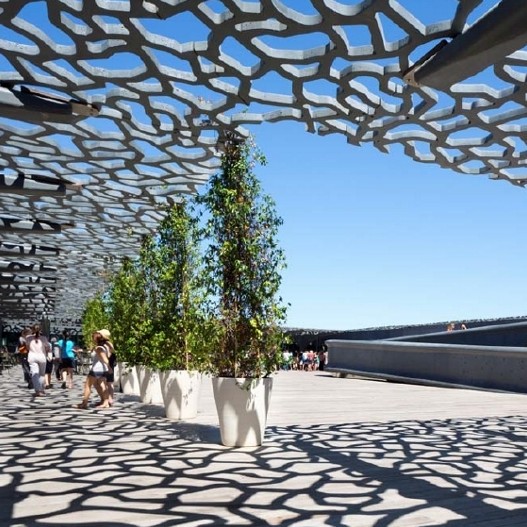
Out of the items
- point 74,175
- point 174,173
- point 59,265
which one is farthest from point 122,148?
point 59,265

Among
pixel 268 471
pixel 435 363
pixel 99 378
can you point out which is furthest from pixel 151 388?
pixel 435 363

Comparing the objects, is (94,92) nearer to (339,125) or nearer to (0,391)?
(339,125)

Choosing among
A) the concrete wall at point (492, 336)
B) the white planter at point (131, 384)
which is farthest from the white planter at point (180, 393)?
the concrete wall at point (492, 336)

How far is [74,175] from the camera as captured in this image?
54.4 feet

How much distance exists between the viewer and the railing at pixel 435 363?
1762 centimetres

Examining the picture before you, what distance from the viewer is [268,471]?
6.01 meters

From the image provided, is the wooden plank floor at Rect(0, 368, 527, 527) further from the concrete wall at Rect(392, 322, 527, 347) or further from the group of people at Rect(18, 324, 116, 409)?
the concrete wall at Rect(392, 322, 527, 347)

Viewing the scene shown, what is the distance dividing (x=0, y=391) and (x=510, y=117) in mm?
13448

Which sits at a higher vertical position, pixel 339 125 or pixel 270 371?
pixel 339 125

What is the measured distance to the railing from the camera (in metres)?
17.6

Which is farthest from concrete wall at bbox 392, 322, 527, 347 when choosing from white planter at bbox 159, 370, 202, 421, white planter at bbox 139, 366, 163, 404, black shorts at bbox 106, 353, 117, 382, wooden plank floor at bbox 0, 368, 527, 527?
white planter at bbox 159, 370, 202, 421

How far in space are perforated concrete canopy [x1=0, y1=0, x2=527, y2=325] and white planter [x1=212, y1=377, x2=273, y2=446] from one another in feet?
14.5

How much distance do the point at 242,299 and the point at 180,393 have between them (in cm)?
307

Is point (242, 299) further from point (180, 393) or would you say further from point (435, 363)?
point (435, 363)
